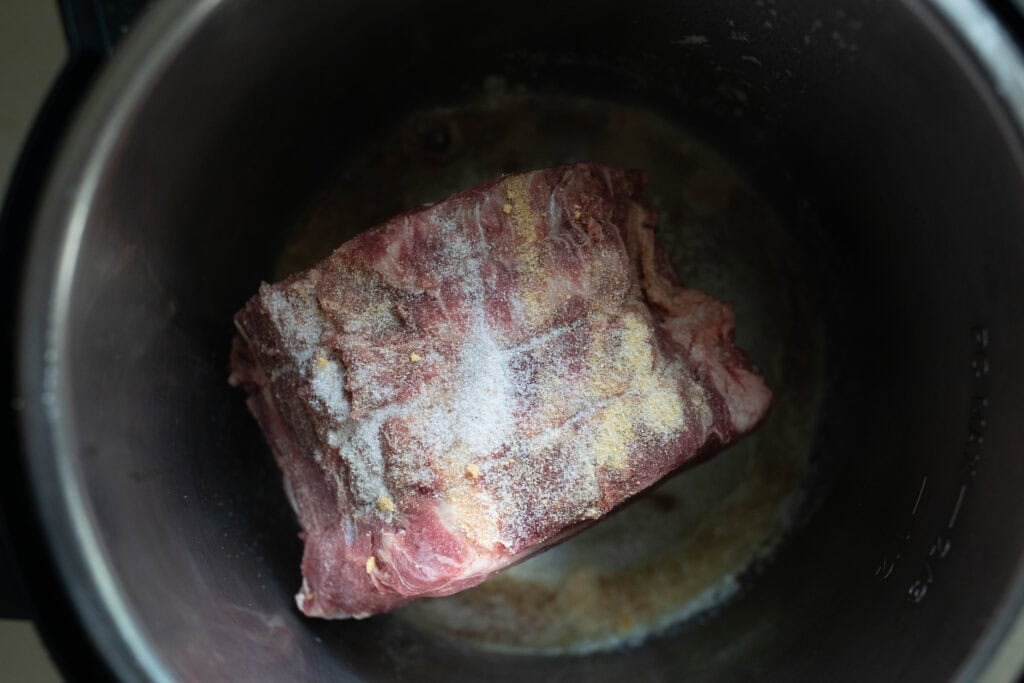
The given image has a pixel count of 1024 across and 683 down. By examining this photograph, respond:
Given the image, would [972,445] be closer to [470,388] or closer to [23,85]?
[470,388]

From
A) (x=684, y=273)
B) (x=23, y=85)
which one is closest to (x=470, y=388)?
(x=684, y=273)

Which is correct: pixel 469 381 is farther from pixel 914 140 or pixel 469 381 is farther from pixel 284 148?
pixel 914 140

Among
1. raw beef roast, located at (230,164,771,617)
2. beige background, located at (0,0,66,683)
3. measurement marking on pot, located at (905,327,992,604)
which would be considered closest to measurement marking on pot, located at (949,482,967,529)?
measurement marking on pot, located at (905,327,992,604)

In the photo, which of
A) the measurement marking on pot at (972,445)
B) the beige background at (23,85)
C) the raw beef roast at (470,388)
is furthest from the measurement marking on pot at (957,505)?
the beige background at (23,85)

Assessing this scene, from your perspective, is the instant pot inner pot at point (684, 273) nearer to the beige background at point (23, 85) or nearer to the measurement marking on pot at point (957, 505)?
the measurement marking on pot at point (957, 505)

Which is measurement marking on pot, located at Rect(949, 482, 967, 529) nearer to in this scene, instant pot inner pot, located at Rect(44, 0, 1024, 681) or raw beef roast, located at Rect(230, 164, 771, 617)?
instant pot inner pot, located at Rect(44, 0, 1024, 681)

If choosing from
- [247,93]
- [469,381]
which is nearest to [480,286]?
[469,381]
